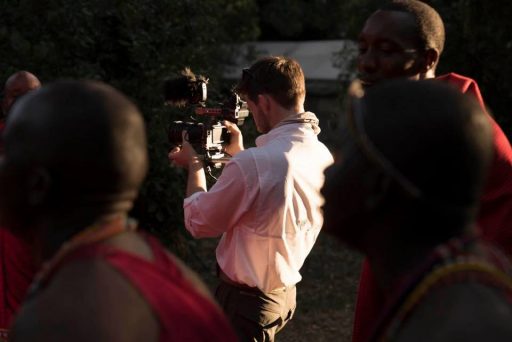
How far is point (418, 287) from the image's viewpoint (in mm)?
1840

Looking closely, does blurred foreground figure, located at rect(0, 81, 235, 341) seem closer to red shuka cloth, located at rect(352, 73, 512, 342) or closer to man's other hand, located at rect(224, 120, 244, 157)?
red shuka cloth, located at rect(352, 73, 512, 342)

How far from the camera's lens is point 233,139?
4488 millimetres

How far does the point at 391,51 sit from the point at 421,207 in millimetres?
1745

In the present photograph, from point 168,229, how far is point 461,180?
5988 mm

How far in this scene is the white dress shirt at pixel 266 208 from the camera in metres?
3.98

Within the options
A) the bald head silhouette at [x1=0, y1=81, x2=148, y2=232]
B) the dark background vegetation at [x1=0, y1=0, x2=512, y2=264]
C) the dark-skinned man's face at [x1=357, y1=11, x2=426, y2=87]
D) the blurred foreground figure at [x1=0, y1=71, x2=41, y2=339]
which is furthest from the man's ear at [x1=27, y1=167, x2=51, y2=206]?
the dark background vegetation at [x1=0, y1=0, x2=512, y2=264]

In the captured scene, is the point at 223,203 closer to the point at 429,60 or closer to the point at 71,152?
the point at 429,60

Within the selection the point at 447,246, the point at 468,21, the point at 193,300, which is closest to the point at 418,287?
the point at 447,246

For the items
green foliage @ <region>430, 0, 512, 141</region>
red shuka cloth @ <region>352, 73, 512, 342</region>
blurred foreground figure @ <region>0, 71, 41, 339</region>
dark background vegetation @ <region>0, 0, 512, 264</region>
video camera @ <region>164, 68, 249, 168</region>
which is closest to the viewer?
red shuka cloth @ <region>352, 73, 512, 342</region>

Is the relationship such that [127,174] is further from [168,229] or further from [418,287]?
[168,229]

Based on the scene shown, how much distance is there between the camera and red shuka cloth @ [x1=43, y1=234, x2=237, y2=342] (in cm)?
191

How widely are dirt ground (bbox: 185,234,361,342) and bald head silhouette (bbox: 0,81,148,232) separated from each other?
5151 mm

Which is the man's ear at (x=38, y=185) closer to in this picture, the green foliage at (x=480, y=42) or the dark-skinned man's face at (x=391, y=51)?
the dark-skinned man's face at (x=391, y=51)

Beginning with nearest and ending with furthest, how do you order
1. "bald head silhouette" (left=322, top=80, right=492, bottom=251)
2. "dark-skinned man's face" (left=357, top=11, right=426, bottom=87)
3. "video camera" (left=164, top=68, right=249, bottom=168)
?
"bald head silhouette" (left=322, top=80, right=492, bottom=251), "dark-skinned man's face" (left=357, top=11, right=426, bottom=87), "video camera" (left=164, top=68, right=249, bottom=168)
